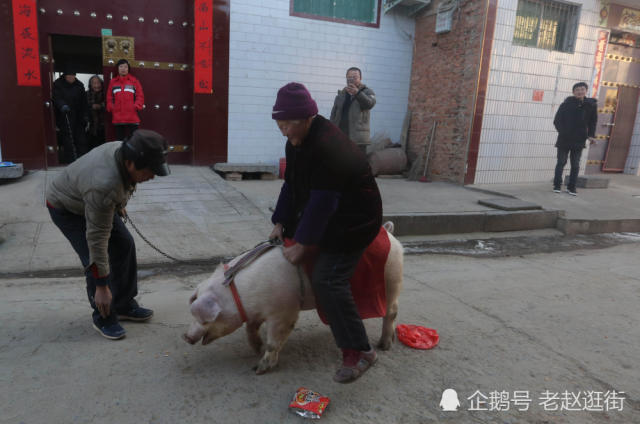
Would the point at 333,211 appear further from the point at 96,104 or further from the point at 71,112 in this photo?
the point at 96,104

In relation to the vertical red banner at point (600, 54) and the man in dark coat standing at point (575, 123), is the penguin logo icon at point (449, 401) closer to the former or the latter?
the man in dark coat standing at point (575, 123)

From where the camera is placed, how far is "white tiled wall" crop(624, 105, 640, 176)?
10891mm

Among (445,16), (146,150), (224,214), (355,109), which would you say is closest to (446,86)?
(445,16)

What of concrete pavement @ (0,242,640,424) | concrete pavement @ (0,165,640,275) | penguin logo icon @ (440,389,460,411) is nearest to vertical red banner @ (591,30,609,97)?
concrete pavement @ (0,165,640,275)

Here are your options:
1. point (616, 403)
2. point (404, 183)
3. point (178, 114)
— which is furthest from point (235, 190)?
point (616, 403)

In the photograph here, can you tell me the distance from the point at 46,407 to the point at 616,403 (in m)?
2.91

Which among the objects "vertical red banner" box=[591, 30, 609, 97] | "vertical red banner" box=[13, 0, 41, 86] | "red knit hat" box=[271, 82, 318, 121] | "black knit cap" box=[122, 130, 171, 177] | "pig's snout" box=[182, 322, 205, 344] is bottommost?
"pig's snout" box=[182, 322, 205, 344]

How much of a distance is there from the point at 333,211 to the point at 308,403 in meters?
0.96

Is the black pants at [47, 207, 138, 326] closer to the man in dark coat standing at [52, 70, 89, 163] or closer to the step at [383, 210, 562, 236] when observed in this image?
the step at [383, 210, 562, 236]

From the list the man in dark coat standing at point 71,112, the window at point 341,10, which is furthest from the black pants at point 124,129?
the window at point 341,10

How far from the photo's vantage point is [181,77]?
798 cm

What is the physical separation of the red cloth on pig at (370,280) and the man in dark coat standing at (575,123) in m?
6.94

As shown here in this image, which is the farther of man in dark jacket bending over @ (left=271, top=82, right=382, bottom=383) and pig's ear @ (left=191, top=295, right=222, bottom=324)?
pig's ear @ (left=191, top=295, right=222, bottom=324)

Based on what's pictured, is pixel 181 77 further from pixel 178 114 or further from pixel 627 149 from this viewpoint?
pixel 627 149
